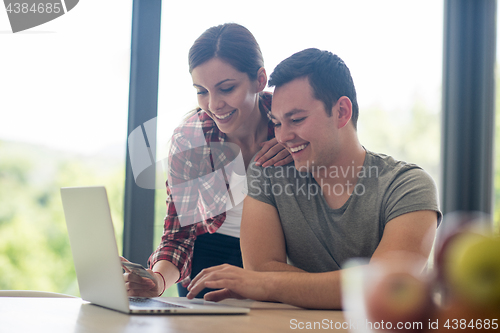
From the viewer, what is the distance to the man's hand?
2.99ft

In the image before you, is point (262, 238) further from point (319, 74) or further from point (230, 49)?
point (230, 49)

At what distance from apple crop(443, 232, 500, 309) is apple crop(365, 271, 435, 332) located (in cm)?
4

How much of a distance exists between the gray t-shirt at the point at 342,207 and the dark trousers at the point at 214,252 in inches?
13.0

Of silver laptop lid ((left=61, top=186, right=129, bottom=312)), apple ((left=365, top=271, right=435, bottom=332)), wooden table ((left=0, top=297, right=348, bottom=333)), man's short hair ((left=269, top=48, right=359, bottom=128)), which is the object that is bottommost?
wooden table ((left=0, top=297, right=348, bottom=333))

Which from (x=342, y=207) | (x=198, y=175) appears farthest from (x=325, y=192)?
(x=198, y=175)

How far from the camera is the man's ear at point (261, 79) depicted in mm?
1530

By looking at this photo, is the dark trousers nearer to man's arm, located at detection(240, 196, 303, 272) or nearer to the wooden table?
man's arm, located at detection(240, 196, 303, 272)

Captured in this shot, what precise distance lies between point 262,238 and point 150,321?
0.61 m

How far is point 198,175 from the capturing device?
1.66 metres

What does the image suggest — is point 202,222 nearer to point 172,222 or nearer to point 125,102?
point 172,222

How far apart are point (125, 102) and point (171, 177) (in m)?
0.59

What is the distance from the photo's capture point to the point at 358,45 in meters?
2.35

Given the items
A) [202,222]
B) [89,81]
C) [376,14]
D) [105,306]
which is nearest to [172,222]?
[202,222]

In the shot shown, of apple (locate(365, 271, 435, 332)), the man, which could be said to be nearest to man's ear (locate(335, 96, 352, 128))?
the man
